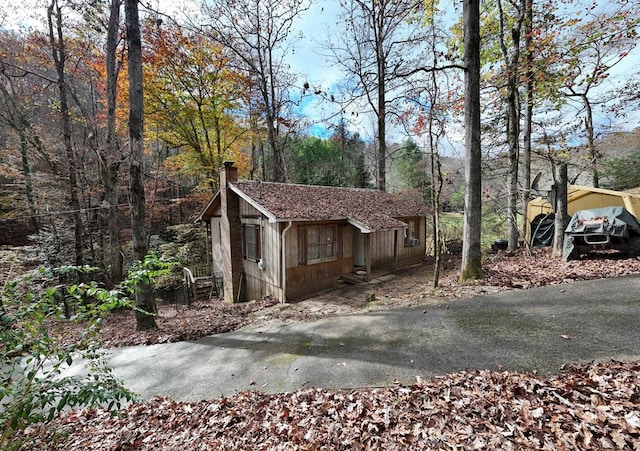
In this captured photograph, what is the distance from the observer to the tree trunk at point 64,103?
34.2 feet

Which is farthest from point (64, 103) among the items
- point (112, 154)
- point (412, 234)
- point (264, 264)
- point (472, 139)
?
point (412, 234)

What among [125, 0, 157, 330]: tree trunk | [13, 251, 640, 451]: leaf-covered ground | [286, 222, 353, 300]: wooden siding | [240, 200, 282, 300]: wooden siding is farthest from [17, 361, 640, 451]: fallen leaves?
[240, 200, 282, 300]: wooden siding

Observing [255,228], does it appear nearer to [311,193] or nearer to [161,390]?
[311,193]

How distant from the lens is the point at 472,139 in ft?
21.2

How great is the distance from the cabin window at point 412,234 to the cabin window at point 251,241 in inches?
289

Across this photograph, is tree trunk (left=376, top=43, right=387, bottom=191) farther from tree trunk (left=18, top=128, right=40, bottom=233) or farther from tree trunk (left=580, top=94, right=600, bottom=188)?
tree trunk (left=18, top=128, right=40, bottom=233)

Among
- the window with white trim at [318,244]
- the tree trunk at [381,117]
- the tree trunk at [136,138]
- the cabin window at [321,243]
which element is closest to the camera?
the tree trunk at [136,138]

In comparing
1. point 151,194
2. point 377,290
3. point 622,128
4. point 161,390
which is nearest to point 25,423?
point 161,390

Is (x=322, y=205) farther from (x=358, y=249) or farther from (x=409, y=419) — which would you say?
(x=409, y=419)

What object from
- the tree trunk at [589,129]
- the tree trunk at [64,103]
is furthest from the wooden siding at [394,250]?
the tree trunk at [64,103]

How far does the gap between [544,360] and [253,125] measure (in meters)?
17.8

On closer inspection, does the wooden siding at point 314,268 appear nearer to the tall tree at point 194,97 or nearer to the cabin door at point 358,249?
the cabin door at point 358,249

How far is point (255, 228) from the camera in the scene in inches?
388

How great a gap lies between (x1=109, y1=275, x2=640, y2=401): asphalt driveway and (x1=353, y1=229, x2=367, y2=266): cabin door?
5.26 metres
